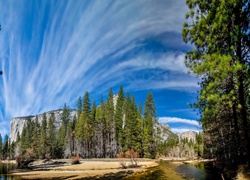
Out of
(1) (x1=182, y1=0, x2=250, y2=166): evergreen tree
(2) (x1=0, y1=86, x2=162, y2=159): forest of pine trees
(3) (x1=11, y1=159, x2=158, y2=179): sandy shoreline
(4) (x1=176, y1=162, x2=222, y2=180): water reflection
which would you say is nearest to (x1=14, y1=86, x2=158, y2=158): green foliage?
(2) (x1=0, y1=86, x2=162, y2=159): forest of pine trees

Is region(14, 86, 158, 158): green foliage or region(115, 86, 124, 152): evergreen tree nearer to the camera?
region(14, 86, 158, 158): green foliage

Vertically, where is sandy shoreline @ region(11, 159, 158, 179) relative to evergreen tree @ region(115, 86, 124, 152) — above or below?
below

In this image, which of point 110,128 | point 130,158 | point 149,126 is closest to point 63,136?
point 110,128

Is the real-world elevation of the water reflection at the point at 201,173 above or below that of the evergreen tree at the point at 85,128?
below

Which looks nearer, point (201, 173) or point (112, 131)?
point (201, 173)

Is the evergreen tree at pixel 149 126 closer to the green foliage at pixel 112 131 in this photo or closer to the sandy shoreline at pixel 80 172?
the green foliage at pixel 112 131

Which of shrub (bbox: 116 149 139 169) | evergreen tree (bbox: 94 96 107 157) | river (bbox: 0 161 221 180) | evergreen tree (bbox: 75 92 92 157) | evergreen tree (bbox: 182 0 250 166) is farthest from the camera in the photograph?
evergreen tree (bbox: 75 92 92 157)

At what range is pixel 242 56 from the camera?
1152 centimetres

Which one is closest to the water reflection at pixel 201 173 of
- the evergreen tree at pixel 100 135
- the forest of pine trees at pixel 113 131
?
the forest of pine trees at pixel 113 131

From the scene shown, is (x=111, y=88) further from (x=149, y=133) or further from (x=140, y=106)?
(x=149, y=133)

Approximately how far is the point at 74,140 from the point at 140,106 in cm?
2743

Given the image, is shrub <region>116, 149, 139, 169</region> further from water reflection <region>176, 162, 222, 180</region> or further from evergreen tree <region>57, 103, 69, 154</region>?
evergreen tree <region>57, 103, 69, 154</region>

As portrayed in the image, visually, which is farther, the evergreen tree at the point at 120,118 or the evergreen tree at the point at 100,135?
the evergreen tree at the point at 100,135

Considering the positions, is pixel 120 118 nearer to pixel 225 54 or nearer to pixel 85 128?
pixel 85 128
